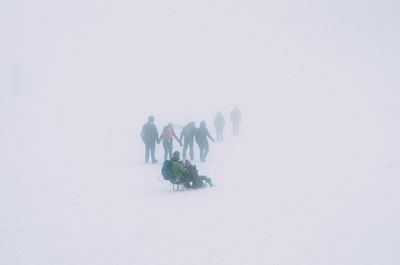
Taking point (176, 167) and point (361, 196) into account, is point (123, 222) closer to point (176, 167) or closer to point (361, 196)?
point (176, 167)

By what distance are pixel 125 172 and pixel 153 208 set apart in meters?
5.91

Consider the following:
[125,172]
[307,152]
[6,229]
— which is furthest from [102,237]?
[307,152]

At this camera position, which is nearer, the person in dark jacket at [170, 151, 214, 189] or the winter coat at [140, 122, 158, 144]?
the person in dark jacket at [170, 151, 214, 189]

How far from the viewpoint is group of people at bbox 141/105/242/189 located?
14031 millimetres

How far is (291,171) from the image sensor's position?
16984 millimetres

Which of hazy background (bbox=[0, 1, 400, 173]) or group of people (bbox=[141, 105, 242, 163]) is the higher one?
hazy background (bbox=[0, 1, 400, 173])

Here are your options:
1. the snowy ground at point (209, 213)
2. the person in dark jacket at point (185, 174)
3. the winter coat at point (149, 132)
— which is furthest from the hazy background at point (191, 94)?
the person in dark jacket at point (185, 174)

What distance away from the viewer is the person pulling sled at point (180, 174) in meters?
14.0

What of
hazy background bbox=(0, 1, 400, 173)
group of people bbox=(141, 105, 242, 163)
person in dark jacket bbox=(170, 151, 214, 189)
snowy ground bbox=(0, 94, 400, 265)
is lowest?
snowy ground bbox=(0, 94, 400, 265)

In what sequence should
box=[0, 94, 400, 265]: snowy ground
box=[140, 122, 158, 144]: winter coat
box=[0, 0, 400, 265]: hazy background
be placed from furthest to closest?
box=[140, 122, 158, 144]: winter coat < box=[0, 0, 400, 265]: hazy background < box=[0, 94, 400, 265]: snowy ground

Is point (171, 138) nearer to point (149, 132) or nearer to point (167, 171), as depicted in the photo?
point (149, 132)

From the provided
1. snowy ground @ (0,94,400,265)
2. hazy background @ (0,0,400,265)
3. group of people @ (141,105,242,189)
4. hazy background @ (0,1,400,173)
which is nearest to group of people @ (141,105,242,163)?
group of people @ (141,105,242,189)

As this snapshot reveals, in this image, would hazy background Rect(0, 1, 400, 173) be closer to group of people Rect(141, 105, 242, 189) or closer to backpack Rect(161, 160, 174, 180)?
group of people Rect(141, 105, 242, 189)

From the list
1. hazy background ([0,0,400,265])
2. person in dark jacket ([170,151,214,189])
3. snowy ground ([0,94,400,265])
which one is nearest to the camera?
snowy ground ([0,94,400,265])
